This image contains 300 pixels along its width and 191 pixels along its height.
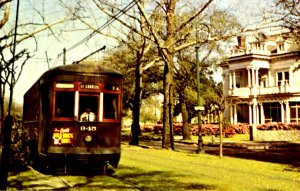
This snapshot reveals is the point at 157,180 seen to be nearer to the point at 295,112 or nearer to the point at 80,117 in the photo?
the point at 80,117

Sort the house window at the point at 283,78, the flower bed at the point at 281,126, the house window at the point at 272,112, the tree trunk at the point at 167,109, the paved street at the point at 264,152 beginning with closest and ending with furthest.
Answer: the paved street at the point at 264,152
the tree trunk at the point at 167,109
the flower bed at the point at 281,126
the house window at the point at 283,78
the house window at the point at 272,112

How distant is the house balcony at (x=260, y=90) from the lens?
4600 cm

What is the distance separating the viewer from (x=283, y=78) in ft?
160

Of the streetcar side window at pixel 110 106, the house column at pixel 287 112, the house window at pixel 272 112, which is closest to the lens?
the streetcar side window at pixel 110 106

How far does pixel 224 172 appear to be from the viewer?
13734mm

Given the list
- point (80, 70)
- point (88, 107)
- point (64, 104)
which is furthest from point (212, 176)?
point (80, 70)

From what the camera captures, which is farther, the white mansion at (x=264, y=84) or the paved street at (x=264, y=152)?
the white mansion at (x=264, y=84)

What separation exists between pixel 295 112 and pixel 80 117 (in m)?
39.7

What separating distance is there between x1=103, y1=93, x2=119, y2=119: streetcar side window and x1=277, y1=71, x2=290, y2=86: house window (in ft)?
126

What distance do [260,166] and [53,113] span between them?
8860mm

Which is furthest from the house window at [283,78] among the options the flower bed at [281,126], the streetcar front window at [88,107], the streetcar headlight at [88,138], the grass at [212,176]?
the streetcar headlight at [88,138]

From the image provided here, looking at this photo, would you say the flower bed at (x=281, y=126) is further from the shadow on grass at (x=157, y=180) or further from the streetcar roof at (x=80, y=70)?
the streetcar roof at (x=80, y=70)

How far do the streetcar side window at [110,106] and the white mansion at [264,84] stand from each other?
35.8m

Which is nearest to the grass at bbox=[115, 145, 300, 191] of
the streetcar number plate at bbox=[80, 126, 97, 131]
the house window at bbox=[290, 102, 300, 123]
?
the streetcar number plate at bbox=[80, 126, 97, 131]
